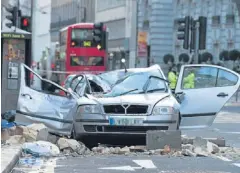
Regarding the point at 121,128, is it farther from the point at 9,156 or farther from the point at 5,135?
the point at 9,156

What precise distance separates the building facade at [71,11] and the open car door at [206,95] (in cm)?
5748

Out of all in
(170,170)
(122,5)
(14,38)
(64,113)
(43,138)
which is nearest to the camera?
(170,170)

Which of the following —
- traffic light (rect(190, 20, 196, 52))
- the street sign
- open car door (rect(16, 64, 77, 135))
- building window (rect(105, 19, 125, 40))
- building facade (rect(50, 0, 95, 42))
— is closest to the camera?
open car door (rect(16, 64, 77, 135))

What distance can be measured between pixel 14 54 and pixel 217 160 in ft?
25.7

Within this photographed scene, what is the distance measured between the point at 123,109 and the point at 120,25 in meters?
66.3

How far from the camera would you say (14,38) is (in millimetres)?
18828

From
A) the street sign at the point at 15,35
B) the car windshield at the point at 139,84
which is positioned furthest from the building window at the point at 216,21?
the car windshield at the point at 139,84

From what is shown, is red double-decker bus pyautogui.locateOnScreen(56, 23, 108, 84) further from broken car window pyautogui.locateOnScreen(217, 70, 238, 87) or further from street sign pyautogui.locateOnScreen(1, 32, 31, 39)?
broken car window pyautogui.locateOnScreen(217, 70, 238, 87)

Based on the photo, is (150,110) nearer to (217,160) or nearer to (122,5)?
(217,160)

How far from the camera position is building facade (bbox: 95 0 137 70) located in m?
75.3

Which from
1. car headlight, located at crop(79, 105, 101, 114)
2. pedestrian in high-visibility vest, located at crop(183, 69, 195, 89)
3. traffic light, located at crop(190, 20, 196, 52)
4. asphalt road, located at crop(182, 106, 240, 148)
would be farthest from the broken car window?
traffic light, located at crop(190, 20, 196, 52)

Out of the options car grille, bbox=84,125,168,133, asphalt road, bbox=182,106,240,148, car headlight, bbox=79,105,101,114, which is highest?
car headlight, bbox=79,105,101,114

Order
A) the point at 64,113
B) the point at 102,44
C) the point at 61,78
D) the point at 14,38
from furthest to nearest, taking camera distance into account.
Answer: the point at 61,78 → the point at 102,44 → the point at 14,38 → the point at 64,113

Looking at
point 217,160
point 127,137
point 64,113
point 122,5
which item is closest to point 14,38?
point 64,113
